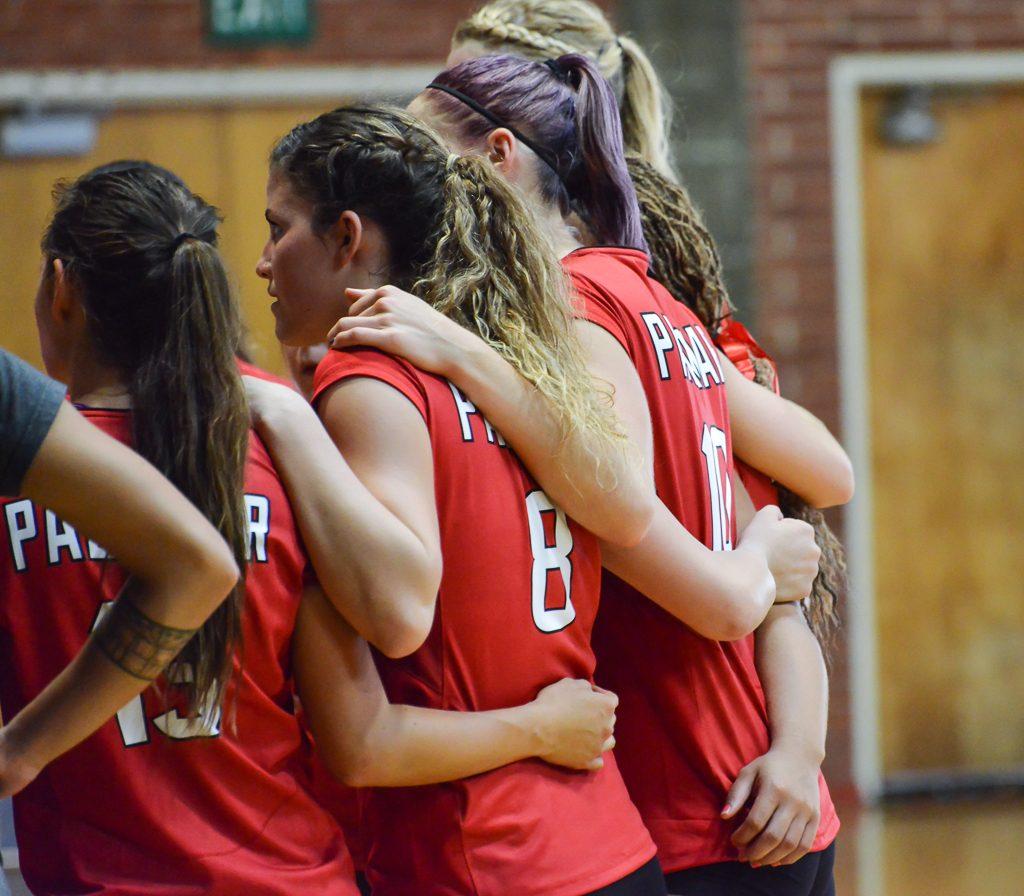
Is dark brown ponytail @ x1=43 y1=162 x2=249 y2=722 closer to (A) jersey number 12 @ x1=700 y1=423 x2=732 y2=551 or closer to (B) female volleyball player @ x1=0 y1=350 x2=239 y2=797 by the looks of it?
(B) female volleyball player @ x1=0 y1=350 x2=239 y2=797

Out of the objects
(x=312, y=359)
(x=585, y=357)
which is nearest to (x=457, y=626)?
(x=585, y=357)

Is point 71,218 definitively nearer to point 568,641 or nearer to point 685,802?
point 568,641

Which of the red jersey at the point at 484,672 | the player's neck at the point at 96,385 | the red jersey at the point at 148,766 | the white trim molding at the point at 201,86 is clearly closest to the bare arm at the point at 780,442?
the red jersey at the point at 484,672

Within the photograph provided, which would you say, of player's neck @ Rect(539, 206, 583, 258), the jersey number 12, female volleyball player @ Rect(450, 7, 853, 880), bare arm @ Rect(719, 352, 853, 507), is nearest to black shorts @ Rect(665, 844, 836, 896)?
female volleyball player @ Rect(450, 7, 853, 880)

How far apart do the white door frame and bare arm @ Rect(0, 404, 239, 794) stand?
4017 mm

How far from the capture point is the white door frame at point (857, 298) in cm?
497

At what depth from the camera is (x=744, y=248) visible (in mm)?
4918

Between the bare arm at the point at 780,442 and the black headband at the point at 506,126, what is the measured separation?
355 millimetres

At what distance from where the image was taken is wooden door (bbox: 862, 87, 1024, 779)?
17.0 ft

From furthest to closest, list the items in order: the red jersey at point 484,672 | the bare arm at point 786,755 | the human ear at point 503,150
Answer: the human ear at point 503,150
the bare arm at point 786,755
the red jersey at point 484,672

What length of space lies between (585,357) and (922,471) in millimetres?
3866

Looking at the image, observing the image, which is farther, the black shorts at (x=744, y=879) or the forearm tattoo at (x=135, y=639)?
the black shorts at (x=744, y=879)

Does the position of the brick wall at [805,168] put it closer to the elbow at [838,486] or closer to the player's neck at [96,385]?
the elbow at [838,486]

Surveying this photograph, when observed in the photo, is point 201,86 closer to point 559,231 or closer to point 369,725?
point 559,231
